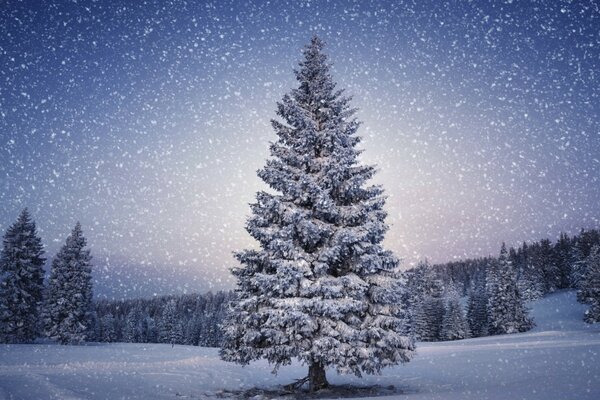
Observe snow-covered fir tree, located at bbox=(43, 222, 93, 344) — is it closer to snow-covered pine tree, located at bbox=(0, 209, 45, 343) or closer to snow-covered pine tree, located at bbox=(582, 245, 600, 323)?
snow-covered pine tree, located at bbox=(0, 209, 45, 343)

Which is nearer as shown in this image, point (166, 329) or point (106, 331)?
point (166, 329)

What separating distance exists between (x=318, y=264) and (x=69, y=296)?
40.7 m

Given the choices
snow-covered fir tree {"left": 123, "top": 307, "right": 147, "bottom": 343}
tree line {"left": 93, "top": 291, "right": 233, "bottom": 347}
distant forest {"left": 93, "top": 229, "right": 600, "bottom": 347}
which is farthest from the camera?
snow-covered fir tree {"left": 123, "top": 307, "right": 147, "bottom": 343}

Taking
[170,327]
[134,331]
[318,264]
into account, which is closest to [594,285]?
[318,264]

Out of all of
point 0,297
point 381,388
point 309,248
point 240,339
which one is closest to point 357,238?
point 309,248

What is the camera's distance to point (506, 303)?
200 ft

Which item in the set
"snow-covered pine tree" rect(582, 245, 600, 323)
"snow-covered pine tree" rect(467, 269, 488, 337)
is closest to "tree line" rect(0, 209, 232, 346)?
"snow-covered pine tree" rect(467, 269, 488, 337)

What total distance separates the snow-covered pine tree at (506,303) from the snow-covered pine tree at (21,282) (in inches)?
2457

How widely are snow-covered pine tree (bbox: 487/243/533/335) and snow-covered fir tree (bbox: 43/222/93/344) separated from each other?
5808cm

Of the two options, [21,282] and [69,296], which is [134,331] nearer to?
[69,296]

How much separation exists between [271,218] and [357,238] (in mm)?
3356

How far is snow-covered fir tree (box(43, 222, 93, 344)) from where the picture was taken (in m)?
42.5

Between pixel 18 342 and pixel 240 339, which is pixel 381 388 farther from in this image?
pixel 18 342

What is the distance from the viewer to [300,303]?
12.4m
